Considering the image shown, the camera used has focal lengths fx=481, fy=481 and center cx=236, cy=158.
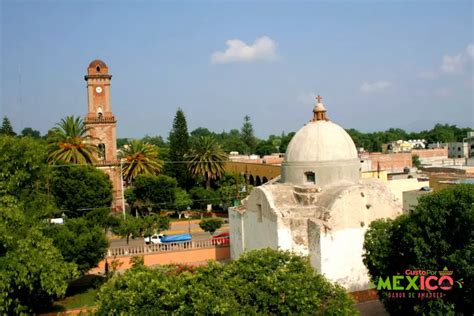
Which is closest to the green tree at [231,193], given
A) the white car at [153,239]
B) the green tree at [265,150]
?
the white car at [153,239]

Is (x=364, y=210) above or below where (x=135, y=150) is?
below

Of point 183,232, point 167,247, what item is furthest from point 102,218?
point 183,232

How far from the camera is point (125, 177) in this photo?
37.2 meters

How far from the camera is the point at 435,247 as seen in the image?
12031 mm

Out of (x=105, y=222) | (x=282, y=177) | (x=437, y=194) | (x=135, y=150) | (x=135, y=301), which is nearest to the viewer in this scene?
(x=135, y=301)

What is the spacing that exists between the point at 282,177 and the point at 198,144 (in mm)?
19459

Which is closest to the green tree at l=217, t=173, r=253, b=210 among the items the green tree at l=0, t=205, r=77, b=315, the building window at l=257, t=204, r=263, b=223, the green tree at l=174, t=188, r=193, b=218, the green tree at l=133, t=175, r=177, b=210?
the green tree at l=174, t=188, r=193, b=218

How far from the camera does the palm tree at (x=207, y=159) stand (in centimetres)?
3847

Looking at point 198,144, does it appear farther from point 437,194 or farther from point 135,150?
point 437,194

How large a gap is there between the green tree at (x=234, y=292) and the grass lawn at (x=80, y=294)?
23.5ft

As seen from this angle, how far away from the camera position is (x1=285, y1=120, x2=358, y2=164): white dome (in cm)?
1919

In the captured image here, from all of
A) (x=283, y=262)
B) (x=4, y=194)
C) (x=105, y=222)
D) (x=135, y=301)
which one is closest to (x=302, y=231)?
(x=283, y=262)

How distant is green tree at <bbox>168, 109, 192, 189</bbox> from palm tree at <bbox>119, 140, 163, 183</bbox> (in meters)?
3.46

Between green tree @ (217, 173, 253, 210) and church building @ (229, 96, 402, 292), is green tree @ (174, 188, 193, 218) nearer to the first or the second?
green tree @ (217, 173, 253, 210)
